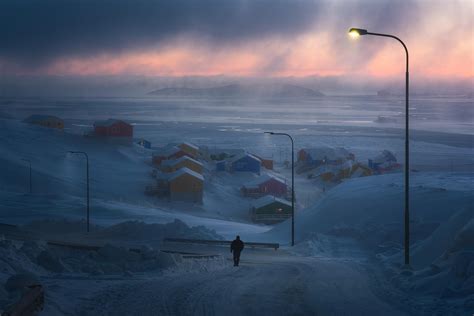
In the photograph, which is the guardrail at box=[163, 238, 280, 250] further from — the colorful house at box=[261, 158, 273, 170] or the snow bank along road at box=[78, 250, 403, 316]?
the colorful house at box=[261, 158, 273, 170]

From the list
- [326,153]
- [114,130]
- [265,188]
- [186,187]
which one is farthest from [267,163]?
[186,187]

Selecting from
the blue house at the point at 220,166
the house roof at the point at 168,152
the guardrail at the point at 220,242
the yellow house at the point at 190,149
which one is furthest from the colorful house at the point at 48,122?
the guardrail at the point at 220,242

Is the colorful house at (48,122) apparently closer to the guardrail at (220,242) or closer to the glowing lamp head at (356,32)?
the guardrail at (220,242)

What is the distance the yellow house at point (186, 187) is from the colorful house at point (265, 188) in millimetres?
4336

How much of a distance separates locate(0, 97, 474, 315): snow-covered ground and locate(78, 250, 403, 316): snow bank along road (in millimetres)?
28

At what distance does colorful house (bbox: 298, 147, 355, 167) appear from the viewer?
204 ft

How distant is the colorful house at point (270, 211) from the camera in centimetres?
4031

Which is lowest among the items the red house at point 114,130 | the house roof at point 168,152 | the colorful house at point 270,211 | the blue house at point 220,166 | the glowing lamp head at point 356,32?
the colorful house at point 270,211

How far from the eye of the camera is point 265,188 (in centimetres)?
4834

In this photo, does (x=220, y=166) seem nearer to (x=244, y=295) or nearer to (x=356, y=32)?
(x=356, y=32)

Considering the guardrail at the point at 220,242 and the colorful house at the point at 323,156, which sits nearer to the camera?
the guardrail at the point at 220,242

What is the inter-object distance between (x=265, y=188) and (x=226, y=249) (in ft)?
89.3

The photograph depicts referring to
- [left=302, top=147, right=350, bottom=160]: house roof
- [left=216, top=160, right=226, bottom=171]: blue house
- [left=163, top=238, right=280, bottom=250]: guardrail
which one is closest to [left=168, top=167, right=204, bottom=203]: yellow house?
[left=216, top=160, right=226, bottom=171]: blue house

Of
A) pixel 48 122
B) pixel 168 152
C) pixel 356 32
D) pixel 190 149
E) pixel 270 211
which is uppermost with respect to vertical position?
pixel 356 32
